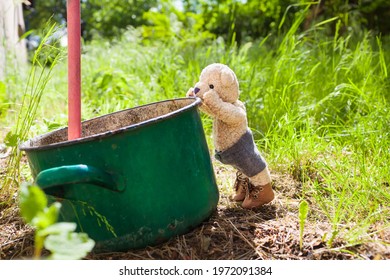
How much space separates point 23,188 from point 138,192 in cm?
44

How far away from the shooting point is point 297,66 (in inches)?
105

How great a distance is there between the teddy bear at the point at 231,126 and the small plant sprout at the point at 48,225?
0.69 meters

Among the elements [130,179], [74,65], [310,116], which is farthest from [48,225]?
[310,116]

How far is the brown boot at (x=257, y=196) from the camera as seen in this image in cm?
154

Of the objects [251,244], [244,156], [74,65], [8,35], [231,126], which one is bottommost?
[251,244]

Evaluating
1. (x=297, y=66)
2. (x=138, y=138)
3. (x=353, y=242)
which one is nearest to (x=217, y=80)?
(x=138, y=138)

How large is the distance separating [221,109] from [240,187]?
0.35 meters


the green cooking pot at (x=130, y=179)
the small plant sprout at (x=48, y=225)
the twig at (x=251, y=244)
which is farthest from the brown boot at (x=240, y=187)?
the small plant sprout at (x=48, y=225)

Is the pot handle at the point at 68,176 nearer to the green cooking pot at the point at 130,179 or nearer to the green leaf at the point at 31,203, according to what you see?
the green cooking pot at the point at 130,179

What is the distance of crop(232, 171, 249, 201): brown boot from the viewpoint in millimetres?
1614

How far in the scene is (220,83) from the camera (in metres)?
1.44

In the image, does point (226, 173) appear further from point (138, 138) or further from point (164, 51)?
point (164, 51)

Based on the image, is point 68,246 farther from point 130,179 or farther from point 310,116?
point 310,116
